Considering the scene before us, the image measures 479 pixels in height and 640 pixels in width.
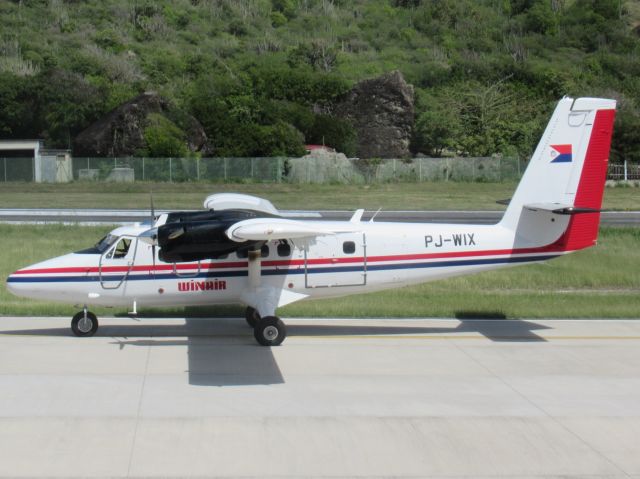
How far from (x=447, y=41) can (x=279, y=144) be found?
5563 cm

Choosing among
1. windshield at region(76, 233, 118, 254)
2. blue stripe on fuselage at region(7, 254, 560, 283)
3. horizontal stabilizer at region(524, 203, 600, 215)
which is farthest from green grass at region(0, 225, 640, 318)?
horizontal stabilizer at region(524, 203, 600, 215)

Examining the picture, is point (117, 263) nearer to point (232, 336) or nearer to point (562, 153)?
point (232, 336)

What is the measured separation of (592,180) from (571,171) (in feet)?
1.53

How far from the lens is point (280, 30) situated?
11406 centimetres

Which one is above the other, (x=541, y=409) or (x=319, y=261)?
(x=319, y=261)

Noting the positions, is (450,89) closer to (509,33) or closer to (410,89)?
(410,89)

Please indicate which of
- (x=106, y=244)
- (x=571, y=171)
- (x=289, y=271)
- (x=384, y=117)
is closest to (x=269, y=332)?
(x=289, y=271)

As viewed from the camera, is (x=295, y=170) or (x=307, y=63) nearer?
(x=295, y=170)

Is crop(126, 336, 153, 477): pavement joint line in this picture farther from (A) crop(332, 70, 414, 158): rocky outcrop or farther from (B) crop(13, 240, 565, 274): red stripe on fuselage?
(A) crop(332, 70, 414, 158): rocky outcrop

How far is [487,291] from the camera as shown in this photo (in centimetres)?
2386

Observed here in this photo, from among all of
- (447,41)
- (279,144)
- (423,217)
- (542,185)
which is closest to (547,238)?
(542,185)

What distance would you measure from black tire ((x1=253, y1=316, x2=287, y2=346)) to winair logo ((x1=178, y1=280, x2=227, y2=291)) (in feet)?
3.89

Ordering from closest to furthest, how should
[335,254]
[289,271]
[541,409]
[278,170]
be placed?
[541,409], [289,271], [335,254], [278,170]

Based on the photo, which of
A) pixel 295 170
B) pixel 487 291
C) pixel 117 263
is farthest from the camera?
pixel 295 170
